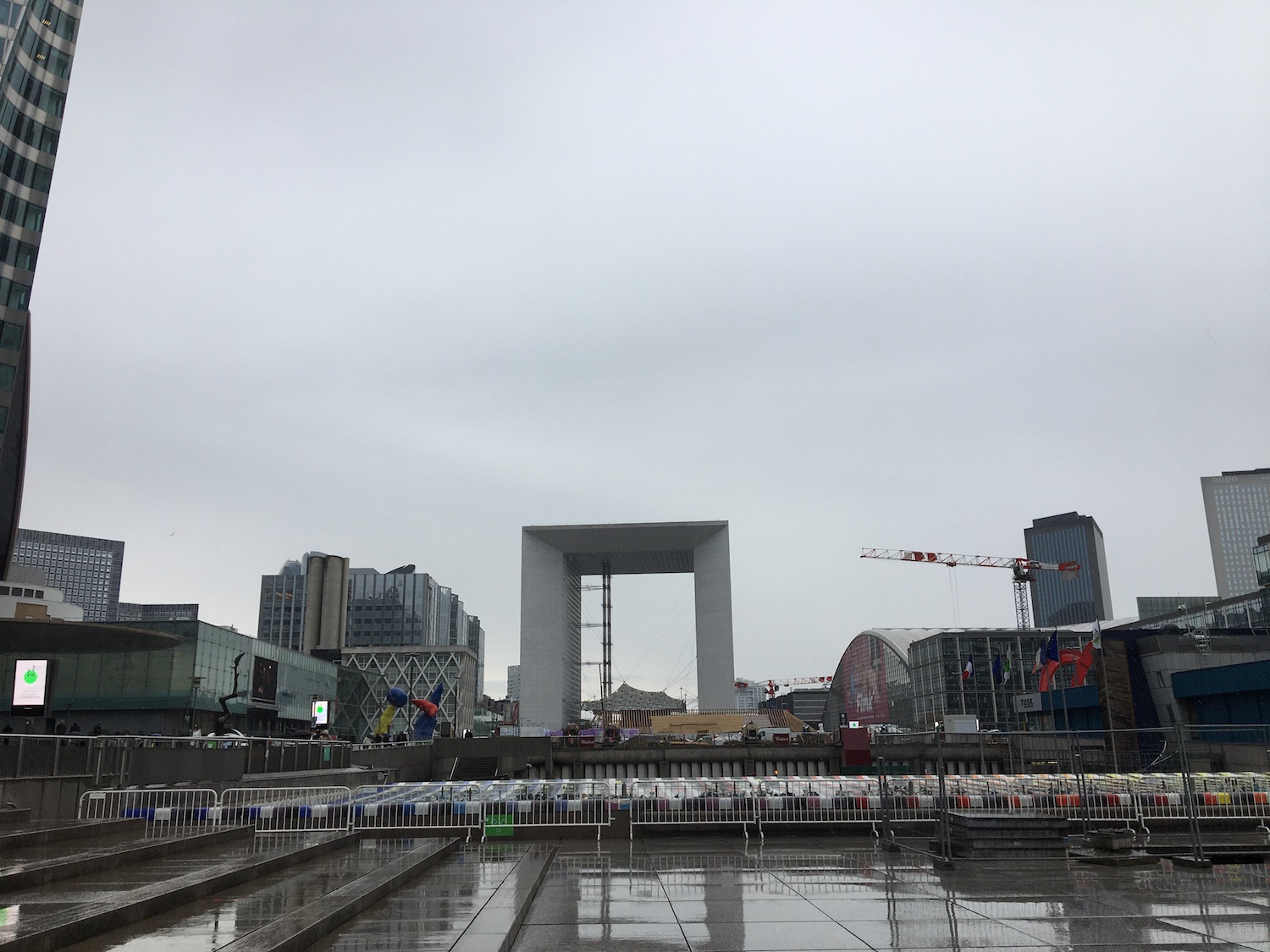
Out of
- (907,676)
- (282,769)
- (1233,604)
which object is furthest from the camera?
(907,676)

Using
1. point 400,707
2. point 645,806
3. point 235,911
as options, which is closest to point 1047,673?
point 400,707

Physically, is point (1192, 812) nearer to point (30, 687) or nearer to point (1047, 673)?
point (30, 687)

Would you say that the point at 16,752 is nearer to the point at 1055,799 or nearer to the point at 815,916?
the point at 815,916

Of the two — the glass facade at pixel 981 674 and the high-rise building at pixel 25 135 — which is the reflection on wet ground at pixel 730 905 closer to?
the high-rise building at pixel 25 135

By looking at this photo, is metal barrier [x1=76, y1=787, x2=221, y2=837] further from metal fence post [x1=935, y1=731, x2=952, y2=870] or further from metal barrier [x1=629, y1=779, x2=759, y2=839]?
metal fence post [x1=935, y1=731, x2=952, y2=870]

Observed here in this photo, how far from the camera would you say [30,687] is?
2258 centimetres

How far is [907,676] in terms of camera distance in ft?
440

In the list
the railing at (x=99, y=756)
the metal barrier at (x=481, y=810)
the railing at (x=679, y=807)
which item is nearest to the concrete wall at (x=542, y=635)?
the railing at (x=99, y=756)

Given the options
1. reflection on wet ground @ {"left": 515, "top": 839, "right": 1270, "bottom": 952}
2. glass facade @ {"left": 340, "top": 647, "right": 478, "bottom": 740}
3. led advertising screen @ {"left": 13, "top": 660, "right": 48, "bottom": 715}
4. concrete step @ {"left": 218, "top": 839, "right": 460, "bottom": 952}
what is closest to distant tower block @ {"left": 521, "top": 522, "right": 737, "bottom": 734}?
glass facade @ {"left": 340, "top": 647, "right": 478, "bottom": 740}

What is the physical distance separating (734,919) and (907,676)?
13217 cm

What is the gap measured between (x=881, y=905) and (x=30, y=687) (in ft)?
68.7

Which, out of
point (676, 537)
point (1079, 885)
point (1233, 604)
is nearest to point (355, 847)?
point (1079, 885)

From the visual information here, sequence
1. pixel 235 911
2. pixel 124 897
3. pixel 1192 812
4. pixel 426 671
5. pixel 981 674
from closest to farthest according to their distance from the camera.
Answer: pixel 124 897, pixel 235 911, pixel 1192 812, pixel 981 674, pixel 426 671

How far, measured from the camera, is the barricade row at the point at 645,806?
17.1 m
